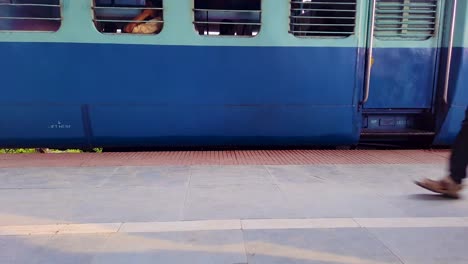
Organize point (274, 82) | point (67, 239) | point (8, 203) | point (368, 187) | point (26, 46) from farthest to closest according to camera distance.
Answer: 1. point (274, 82)
2. point (26, 46)
3. point (368, 187)
4. point (8, 203)
5. point (67, 239)

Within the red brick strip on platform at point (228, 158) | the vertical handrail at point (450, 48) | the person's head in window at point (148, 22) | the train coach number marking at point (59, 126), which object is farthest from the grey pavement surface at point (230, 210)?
the person's head in window at point (148, 22)

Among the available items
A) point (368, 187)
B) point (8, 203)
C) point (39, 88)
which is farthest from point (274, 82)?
point (8, 203)

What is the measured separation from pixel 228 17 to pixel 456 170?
3.24 m

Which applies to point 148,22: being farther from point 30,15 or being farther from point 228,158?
point 228,158

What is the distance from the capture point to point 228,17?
5.57 metres

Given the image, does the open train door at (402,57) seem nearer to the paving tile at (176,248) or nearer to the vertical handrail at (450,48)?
the vertical handrail at (450,48)

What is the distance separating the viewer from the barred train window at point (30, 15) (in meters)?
5.34

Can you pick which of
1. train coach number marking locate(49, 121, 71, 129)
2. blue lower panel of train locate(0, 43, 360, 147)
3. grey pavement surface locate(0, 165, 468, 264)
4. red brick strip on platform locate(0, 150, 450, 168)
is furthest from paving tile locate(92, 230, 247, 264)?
train coach number marking locate(49, 121, 71, 129)

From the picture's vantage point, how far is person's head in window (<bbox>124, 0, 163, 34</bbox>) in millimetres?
5484

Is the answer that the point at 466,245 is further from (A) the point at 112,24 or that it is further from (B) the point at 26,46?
(B) the point at 26,46

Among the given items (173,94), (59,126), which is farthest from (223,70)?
(59,126)

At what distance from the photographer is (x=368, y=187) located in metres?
4.46

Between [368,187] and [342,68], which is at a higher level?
[342,68]

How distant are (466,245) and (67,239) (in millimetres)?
2880
